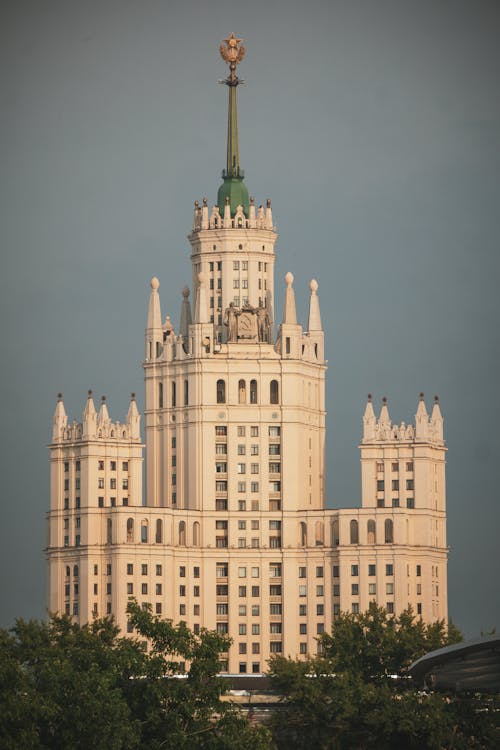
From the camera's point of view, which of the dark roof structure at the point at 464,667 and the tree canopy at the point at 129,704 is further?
the tree canopy at the point at 129,704

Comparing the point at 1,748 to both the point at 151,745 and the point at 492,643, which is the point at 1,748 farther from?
the point at 492,643

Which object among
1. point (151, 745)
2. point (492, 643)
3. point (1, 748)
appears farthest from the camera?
point (151, 745)

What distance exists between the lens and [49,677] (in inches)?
7387

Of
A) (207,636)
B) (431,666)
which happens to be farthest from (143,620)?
(431,666)

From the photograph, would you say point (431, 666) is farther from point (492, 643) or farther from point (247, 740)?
point (247, 740)

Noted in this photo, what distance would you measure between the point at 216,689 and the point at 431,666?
3072 cm

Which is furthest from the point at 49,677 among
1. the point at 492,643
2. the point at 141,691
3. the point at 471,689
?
the point at 492,643

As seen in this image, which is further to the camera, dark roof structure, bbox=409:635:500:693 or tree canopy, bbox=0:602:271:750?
tree canopy, bbox=0:602:271:750

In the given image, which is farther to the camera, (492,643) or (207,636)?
(207,636)

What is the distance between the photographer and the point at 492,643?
154m

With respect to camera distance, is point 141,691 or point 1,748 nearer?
point 1,748

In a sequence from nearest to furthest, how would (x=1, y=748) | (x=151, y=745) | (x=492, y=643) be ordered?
(x=492, y=643) → (x=1, y=748) → (x=151, y=745)

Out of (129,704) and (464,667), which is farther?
(129,704)

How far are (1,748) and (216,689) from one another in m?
20.2
